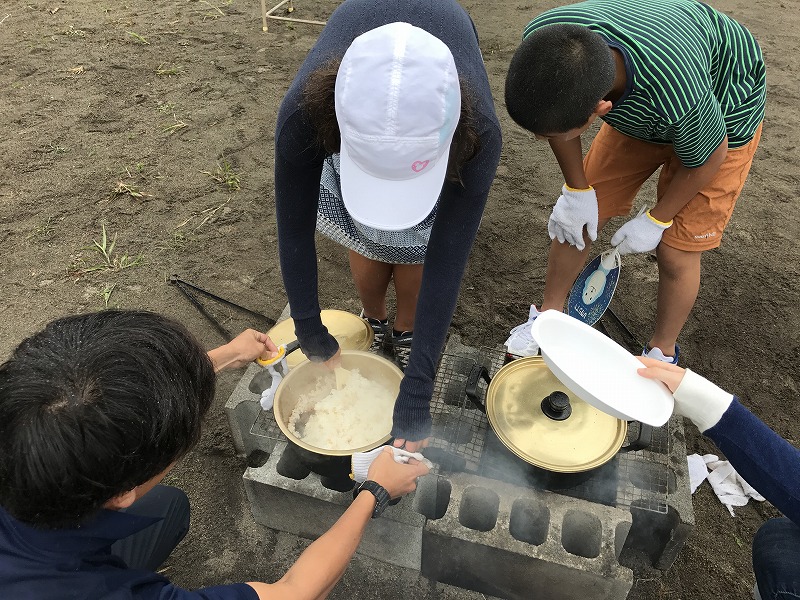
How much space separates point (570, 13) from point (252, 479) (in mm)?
2343

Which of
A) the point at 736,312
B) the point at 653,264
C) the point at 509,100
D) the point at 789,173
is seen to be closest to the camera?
the point at 509,100

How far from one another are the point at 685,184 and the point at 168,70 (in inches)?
217

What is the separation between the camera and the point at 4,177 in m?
4.47

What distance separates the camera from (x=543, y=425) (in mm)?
2080

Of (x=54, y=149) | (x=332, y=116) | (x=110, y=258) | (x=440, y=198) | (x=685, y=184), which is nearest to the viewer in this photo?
(x=332, y=116)

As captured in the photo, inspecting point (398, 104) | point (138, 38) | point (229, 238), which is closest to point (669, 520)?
point (398, 104)

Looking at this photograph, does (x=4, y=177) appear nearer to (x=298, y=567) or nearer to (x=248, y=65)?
(x=248, y=65)

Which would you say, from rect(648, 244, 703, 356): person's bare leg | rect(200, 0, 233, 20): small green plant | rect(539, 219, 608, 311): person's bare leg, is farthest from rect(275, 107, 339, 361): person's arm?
rect(200, 0, 233, 20): small green plant

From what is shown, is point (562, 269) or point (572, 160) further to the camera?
point (562, 269)

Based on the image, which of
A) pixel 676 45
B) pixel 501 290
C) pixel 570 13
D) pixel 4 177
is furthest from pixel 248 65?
pixel 676 45

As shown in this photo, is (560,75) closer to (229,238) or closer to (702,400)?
(702,400)

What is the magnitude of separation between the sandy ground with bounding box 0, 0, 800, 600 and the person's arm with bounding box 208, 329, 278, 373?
868 mm

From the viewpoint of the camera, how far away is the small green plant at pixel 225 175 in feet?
14.8

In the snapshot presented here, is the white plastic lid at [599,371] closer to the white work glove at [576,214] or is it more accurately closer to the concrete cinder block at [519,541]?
the concrete cinder block at [519,541]
